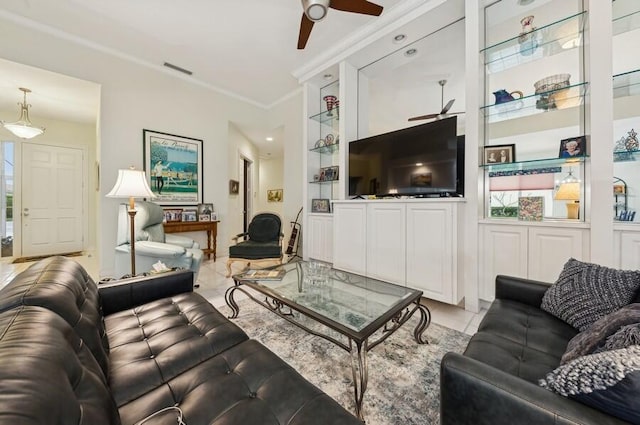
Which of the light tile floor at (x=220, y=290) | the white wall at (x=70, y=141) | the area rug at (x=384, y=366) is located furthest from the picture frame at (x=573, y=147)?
the white wall at (x=70, y=141)

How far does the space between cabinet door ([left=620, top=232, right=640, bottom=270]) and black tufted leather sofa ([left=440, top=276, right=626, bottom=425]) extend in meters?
1.01

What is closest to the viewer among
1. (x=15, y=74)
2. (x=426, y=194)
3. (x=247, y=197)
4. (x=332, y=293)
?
(x=332, y=293)

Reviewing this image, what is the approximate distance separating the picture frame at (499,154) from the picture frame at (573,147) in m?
0.33

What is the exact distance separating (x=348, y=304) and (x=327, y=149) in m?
2.92

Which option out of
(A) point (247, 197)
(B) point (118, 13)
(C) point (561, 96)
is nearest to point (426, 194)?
(C) point (561, 96)

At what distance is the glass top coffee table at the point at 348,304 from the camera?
127 centimetres

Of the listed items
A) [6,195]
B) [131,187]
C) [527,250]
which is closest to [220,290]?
[131,187]

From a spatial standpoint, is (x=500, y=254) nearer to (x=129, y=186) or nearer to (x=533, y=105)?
(x=533, y=105)

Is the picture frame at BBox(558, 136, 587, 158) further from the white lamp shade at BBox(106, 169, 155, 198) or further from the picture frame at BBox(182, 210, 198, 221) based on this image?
the picture frame at BBox(182, 210, 198, 221)

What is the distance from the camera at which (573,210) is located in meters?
2.09

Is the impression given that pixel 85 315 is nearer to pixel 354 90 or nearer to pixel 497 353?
pixel 497 353

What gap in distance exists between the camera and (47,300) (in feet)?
3.07

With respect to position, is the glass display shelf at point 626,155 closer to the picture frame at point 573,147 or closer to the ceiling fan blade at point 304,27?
the picture frame at point 573,147

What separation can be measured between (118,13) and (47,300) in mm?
3385
